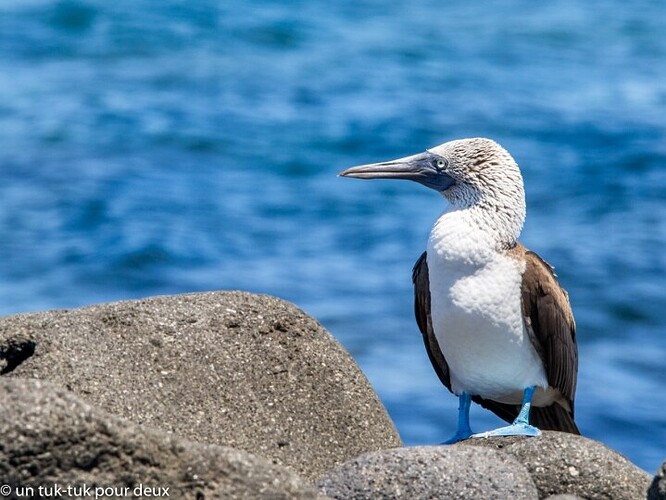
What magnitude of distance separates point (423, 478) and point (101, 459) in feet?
4.25

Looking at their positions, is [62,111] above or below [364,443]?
below

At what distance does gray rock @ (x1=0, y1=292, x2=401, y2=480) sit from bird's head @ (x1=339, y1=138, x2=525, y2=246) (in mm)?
1027

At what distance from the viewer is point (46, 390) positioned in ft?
14.1

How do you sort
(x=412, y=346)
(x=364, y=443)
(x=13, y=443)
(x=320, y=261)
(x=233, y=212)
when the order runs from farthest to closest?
(x=233, y=212) → (x=320, y=261) → (x=412, y=346) → (x=364, y=443) → (x=13, y=443)

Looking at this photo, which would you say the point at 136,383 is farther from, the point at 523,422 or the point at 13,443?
the point at 523,422

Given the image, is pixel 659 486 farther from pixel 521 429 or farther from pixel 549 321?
pixel 549 321

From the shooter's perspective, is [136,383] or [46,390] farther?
[136,383]

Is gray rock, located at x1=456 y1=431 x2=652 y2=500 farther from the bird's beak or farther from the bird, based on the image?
the bird's beak

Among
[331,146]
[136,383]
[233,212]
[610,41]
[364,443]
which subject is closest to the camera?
[136,383]

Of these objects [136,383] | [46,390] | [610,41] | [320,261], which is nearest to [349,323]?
[320,261]

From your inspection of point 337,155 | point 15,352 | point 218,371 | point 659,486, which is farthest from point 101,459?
point 337,155

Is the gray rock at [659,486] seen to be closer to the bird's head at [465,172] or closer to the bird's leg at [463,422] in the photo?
the bird's leg at [463,422]

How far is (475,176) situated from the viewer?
6.78 metres

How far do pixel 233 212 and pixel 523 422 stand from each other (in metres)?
10.2
